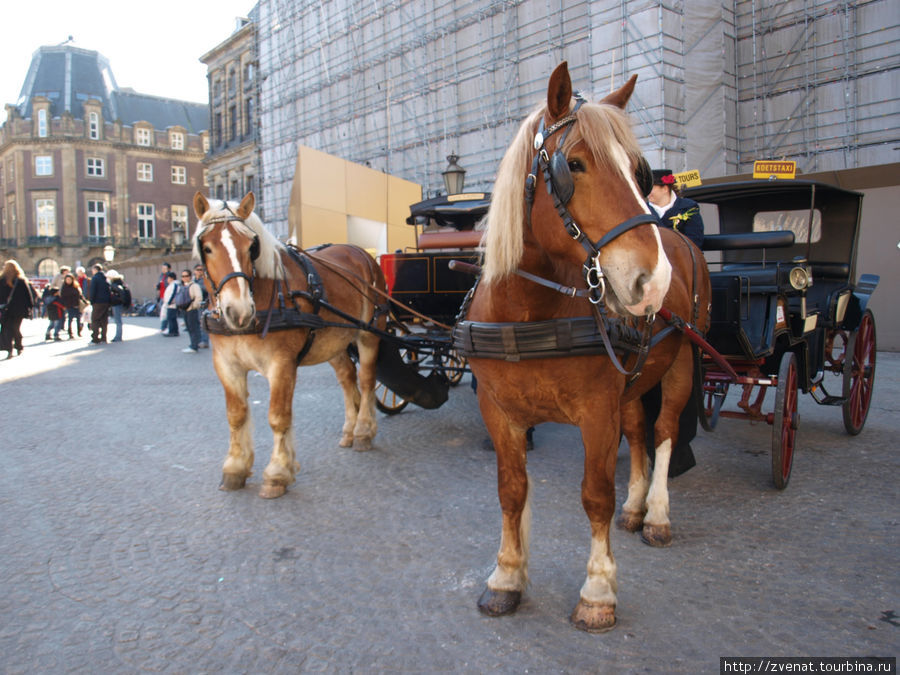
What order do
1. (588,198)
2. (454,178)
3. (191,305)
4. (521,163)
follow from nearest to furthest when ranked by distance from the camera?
(588,198) → (521,163) → (454,178) → (191,305)

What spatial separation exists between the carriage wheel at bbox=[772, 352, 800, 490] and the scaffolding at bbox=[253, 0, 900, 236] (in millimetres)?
8731

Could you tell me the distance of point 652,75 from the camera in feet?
41.1

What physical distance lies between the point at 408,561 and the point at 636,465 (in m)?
1.32

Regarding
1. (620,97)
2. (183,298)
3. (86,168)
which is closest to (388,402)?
(620,97)

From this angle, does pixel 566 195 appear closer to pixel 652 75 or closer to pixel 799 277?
pixel 799 277

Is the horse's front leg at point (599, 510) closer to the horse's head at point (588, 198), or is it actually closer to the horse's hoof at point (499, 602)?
the horse's hoof at point (499, 602)

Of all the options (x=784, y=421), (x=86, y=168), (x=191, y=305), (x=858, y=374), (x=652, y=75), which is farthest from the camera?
(x=86, y=168)

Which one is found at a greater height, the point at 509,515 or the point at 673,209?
the point at 673,209

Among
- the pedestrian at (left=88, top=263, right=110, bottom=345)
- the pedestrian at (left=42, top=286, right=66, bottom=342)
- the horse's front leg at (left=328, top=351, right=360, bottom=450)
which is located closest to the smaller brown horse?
the horse's front leg at (left=328, top=351, right=360, bottom=450)

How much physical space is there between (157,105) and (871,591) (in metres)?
58.9

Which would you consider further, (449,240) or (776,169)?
(449,240)

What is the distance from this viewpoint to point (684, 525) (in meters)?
3.21

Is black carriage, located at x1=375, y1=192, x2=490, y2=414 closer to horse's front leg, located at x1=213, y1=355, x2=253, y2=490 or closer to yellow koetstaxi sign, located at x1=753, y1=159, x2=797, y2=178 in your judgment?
horse's front leg, located at x1=213, y1=355, x2=253, y2=490

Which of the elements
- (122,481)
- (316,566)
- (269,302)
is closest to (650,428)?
(316,566)
